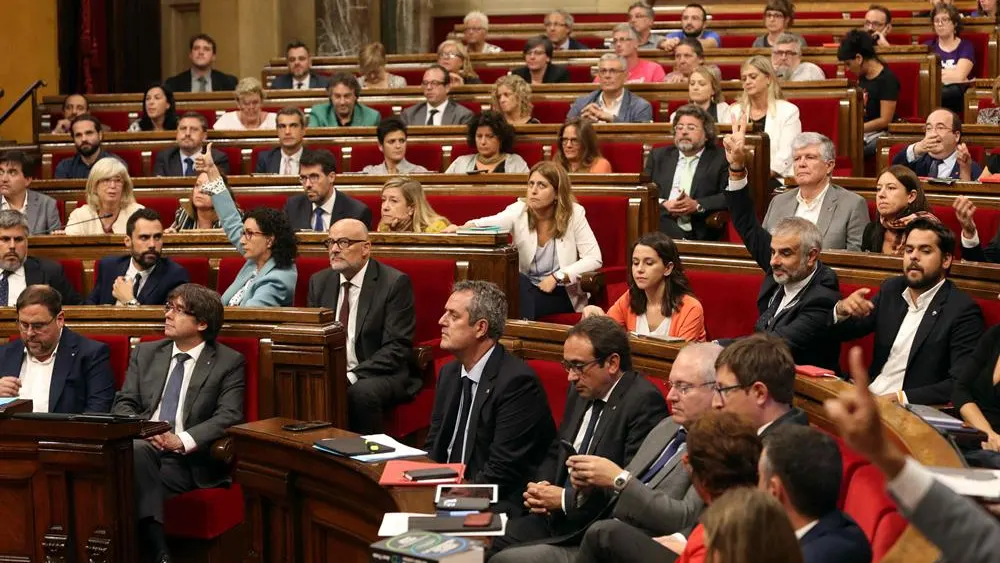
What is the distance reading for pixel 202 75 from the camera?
25.2 ft

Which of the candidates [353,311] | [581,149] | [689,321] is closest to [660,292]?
[689,321]

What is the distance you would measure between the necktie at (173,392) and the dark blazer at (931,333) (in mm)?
1702

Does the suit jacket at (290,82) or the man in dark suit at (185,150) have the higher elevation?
the suit jacket at (290,82)

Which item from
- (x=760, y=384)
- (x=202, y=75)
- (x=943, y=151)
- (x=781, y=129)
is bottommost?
(x=760, y=384)

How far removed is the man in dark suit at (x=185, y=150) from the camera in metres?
5.98

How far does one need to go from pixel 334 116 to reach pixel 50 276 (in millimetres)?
2273

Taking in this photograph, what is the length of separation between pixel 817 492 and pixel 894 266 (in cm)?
193

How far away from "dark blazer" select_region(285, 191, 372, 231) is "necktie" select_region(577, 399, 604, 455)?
82.1 inches

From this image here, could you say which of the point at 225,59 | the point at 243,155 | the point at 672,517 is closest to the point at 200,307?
the point at 672,517

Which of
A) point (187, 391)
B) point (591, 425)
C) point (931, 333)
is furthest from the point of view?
point (187, 391)

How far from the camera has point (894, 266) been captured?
374 cm

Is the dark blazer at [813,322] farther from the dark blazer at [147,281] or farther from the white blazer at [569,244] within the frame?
the dark blazer at [147,281]

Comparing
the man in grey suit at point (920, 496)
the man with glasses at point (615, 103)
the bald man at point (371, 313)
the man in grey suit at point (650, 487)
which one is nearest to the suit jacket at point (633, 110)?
the man with glasses at point (615, 103)

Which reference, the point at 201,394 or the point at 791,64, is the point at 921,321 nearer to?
the point at 201,394
